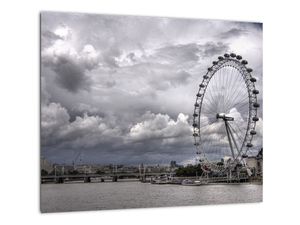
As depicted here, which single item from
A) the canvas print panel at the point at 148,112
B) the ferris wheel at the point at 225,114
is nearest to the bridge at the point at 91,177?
the canvas print panel at the point at 148,112

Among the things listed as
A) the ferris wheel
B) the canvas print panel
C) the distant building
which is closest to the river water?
the canvas print panel

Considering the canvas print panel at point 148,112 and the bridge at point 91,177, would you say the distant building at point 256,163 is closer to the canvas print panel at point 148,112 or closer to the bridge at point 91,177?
the canvas print panel at point 148,112

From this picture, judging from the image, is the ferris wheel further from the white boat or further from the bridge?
the bridge

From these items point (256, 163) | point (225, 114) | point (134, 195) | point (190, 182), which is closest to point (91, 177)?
point (134, 195)

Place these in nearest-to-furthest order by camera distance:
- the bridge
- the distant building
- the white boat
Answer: the bridge
the white boat
the distant building

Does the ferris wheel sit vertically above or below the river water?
above
